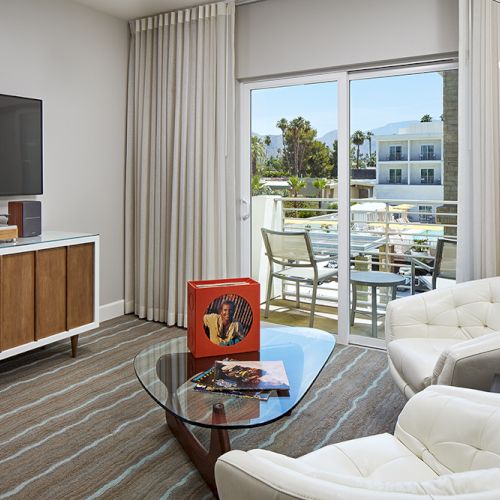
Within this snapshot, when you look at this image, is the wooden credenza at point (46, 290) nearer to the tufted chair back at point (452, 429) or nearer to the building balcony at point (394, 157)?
the building balcony at point (394, 157)

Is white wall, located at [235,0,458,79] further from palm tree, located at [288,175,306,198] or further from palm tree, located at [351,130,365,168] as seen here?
palm tree, located at [288,175,306,198]

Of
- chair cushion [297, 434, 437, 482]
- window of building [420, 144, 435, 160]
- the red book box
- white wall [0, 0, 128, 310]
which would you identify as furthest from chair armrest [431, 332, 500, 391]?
white wall [0, 0, 128, 310]

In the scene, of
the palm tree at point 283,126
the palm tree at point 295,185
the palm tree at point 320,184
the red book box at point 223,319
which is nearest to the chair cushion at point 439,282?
the palm tree at point 320,184

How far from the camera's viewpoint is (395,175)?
3.65 m

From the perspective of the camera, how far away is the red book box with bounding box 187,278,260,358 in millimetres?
2303

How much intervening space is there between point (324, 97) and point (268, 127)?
51 centimetres

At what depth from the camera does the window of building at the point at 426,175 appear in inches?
138

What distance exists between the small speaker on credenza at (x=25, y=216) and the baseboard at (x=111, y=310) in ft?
3.75

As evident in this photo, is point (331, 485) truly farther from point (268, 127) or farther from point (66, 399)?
point (268, 127)

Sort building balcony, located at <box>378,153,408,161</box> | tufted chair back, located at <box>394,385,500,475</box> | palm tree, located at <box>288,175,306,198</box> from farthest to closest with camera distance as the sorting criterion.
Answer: palm tree, located at <box>288,175,306,198</box>, building balcony, located at <box>378,153,408,161</box>, tufted chair back, located at <box>394,385,500,475</box>

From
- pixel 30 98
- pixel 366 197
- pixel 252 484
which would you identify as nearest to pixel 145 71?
pixel 30 98

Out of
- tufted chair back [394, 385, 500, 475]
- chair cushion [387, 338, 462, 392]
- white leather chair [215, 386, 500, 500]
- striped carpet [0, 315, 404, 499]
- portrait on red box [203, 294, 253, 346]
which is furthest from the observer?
portrait on red box [203, 294, 253, 346]

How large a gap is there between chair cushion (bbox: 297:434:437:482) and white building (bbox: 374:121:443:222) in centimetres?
227

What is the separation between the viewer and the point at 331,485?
947 mm
